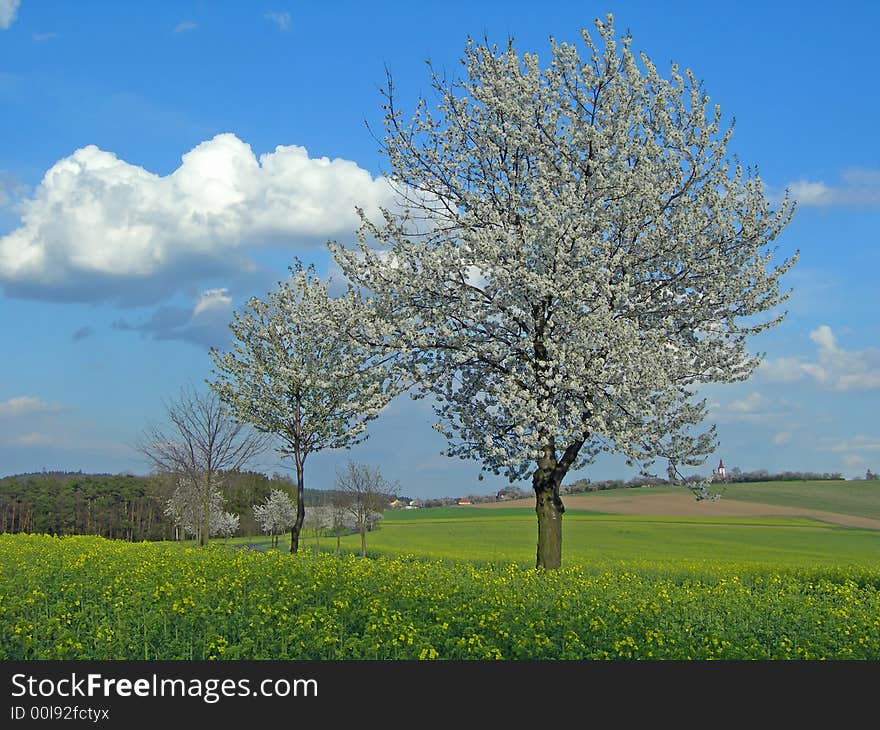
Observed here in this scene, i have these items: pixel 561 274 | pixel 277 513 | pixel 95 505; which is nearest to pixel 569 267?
→ pixel 561 274

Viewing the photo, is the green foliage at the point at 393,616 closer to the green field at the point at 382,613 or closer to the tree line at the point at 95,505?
the green field at the point at 382,613

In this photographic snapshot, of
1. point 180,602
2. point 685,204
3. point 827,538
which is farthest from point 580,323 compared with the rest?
point 827,538

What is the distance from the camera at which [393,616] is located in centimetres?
1273

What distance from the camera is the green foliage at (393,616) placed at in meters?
11.6

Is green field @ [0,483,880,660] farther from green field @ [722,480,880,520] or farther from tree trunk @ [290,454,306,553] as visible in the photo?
green field @ [722,480,880,520]

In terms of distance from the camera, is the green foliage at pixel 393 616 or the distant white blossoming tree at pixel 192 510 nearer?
the green foliage at pixel 393 616

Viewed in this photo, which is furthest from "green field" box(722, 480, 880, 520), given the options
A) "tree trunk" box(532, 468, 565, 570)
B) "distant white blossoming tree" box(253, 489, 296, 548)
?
"tree trunk" box(532, 468, 565, 570)

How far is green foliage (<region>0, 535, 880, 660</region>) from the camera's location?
38.1ft

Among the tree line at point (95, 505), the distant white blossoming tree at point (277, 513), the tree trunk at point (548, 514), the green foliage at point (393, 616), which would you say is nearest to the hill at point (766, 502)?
the distant white blossoming tree at point (277, 513)

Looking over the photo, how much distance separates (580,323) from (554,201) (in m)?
3.12

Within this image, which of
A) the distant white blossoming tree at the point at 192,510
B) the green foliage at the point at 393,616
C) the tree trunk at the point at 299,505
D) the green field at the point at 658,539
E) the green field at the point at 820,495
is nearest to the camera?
the green foliage at the point at 393,616

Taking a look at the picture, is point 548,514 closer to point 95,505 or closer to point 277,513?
point 277,513

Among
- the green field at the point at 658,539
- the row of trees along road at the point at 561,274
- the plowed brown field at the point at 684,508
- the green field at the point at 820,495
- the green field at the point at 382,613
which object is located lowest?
the green field at the point at 658,539

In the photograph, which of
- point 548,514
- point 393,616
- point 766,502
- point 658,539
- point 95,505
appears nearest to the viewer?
point 393,616
